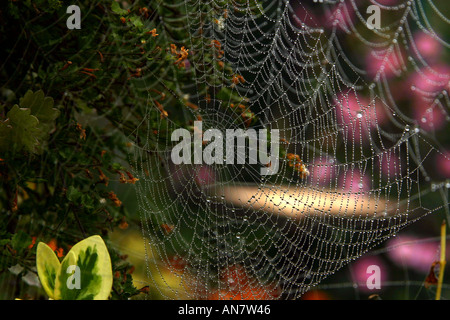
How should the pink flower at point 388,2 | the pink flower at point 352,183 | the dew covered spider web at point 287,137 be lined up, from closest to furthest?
1. the dew covered spider web at point 287,137
2. the pink flower at point 352,183
3. the pink flower at point 388,2

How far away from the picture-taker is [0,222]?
3.17 ft

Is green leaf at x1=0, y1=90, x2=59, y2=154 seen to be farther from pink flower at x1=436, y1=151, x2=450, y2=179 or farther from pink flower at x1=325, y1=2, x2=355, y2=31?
pink flower at x1=436, y1=151, x2=450, y2=179

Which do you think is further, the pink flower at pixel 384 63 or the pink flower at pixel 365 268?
the pink flower at pixel 365 268

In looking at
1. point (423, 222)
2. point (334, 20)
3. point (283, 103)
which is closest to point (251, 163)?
point (283, 103)

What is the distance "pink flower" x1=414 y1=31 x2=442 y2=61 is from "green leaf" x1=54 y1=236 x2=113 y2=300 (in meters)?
1.13

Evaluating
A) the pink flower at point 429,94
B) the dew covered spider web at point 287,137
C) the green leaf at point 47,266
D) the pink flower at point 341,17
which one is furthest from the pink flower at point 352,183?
the green leaf at point 47,266

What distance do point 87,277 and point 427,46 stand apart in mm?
1179

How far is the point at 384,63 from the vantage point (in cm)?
131

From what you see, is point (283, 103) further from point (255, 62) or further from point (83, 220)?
point (83, 220)

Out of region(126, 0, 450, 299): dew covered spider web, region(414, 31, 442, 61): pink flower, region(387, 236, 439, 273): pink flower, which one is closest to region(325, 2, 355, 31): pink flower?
region(126, 0, 450, 299): dew covered spider web

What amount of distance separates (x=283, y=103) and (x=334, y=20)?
29 cm

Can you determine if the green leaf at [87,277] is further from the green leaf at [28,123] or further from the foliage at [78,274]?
the green leaf at [28,123]

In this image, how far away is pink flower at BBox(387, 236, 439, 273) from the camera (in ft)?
4.69

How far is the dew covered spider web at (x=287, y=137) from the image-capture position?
1.13 m
